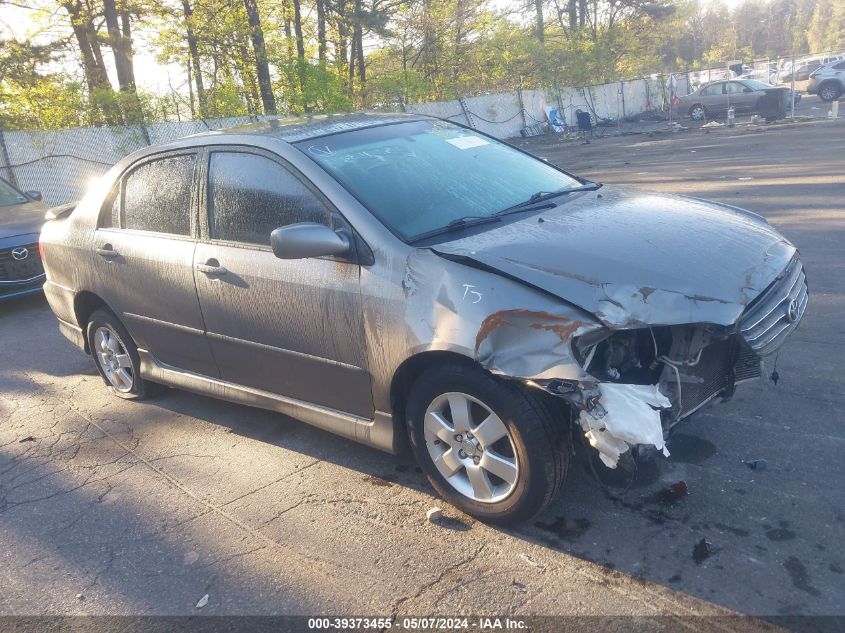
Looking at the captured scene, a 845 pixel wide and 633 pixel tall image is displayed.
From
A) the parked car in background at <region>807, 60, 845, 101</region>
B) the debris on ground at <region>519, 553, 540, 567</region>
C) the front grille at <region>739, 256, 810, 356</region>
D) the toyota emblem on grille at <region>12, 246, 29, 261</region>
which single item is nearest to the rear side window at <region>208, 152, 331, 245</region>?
the debris on ground at <region>519, 553, 540, 567</region>

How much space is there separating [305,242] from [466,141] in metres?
1.62

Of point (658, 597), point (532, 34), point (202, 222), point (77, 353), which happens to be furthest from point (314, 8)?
point (658, 597)

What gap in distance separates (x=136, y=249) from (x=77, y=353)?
105 inches

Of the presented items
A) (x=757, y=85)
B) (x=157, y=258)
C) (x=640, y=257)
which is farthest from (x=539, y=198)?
(x=757, y=85)

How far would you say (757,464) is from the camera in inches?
140

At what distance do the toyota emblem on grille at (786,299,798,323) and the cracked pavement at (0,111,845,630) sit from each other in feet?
2.00

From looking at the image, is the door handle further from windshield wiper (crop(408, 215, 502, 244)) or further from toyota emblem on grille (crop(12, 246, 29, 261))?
toyota emblem on grille (crop(12, 246, 29, 261))

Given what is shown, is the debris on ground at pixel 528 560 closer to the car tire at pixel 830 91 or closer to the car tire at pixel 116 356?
the car tire at pixel 116 356

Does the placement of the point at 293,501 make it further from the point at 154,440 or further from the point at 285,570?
the point at 154,440

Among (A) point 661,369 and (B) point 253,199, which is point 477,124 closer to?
(B) point 253,199

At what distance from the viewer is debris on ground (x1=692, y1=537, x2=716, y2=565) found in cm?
293

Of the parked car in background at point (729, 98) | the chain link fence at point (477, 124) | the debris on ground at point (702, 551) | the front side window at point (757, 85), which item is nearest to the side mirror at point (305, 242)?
the debris on ground at point (702, 551)

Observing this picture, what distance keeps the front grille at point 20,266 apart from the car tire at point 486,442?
6728 mm

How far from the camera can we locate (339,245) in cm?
340
